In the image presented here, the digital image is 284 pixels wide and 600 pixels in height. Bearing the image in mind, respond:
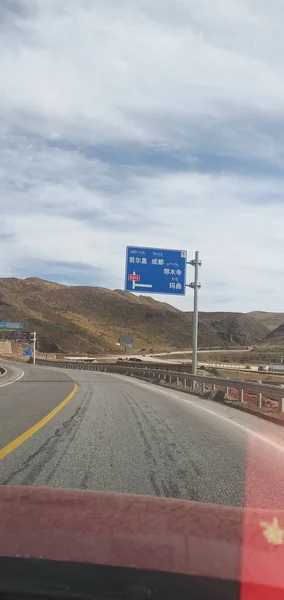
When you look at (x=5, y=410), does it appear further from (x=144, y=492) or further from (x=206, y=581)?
(x=206, y=581)

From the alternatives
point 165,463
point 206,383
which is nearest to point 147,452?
point 165,463

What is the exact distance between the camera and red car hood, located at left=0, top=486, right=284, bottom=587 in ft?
8.73

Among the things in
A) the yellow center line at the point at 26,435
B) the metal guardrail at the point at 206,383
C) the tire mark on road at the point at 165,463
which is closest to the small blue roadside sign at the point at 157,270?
the metal guardrail at the point at 206,383

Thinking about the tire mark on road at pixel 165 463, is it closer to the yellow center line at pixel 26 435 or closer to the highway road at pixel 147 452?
the highway road at pixel 147 452

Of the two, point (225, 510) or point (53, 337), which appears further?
point (53, 337)

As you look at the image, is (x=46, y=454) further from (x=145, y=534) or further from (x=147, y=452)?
(x=145, y=534)

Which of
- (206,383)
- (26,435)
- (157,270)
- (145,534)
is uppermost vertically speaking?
(157,270)

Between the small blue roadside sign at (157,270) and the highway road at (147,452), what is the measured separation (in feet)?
54.9

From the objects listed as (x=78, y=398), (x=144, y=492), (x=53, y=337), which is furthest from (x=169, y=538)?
(x=53, y=337)

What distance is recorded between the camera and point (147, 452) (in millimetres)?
8672

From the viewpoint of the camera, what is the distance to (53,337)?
16238 cm

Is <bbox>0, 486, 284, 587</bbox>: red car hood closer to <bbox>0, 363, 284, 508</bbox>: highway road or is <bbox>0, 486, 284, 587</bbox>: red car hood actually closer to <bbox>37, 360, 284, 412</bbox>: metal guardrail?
<bbox>0, 363, 284, 508</bbox>: highway road

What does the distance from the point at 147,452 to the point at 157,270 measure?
76.8 feet

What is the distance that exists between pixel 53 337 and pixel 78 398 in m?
146
